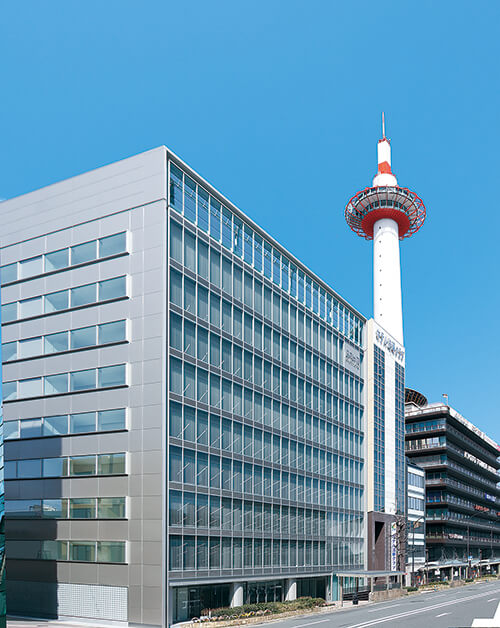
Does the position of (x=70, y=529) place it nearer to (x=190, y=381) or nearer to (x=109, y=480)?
(x=109, y=480)

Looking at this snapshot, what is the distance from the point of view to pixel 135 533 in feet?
158

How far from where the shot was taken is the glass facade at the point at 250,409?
51.4m

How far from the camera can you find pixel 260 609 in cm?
5431

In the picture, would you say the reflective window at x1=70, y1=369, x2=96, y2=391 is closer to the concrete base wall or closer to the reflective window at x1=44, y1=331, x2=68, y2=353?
the reflective window at x1=44, y1=331, x2=68, y2=353

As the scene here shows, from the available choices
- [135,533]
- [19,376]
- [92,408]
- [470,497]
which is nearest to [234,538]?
[135,533]

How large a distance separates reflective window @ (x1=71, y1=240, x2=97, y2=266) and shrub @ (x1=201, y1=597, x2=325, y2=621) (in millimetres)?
25575

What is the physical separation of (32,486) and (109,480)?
6.76m

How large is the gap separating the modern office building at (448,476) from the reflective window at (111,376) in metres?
88.6

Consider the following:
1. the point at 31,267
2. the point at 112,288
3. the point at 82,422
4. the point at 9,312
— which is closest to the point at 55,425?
the point at 82,422

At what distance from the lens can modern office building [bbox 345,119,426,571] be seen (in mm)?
85750

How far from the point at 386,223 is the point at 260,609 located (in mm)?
78089

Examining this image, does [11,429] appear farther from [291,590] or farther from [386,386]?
[386,386]

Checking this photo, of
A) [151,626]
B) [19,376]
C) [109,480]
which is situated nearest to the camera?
[151,626]

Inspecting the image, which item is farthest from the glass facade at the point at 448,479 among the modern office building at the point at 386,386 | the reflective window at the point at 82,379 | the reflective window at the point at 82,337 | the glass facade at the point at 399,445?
the reflective window at the point at 82,337
